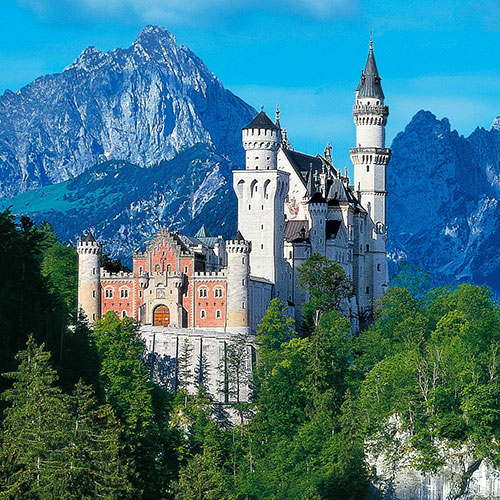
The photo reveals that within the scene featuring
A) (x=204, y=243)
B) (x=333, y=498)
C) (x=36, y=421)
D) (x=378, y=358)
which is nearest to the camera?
(x=36, y=421)

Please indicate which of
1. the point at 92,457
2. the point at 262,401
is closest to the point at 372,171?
the point at 262,401

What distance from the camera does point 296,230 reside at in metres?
131

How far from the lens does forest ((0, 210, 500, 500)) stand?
72688 mm

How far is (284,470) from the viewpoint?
339ft

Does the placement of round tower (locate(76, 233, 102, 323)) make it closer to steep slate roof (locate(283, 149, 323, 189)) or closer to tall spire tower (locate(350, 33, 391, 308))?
steep slate roof (locate(283, 149, 323, 189))

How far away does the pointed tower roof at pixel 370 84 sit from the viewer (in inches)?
5605

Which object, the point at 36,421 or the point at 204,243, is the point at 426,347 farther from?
the point at 36,421

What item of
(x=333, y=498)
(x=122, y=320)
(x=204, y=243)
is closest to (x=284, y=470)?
(x=333, y=498)

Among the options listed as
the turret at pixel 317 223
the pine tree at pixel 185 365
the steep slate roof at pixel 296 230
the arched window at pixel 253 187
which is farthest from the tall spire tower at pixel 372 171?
the pine tree at pixel 185 365

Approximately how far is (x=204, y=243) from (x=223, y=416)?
20.9 metres

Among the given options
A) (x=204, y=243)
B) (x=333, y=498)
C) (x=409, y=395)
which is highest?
(x=204, y=243)

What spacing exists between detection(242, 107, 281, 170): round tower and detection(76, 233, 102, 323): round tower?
14069mm

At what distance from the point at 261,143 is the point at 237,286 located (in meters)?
13.3

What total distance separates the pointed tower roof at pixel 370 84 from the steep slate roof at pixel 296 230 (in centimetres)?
1672
